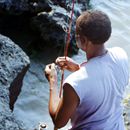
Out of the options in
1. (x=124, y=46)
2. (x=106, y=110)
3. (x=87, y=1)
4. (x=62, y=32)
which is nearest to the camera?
(x=106, y=110)

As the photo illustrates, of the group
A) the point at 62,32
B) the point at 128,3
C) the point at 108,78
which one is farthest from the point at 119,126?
the point at 128,3

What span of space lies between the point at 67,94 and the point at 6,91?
1.48 metres

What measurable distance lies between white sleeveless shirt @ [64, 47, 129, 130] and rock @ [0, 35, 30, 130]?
0.79m

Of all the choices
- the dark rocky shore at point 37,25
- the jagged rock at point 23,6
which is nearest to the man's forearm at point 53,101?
the dark rocky shore at point 37,25

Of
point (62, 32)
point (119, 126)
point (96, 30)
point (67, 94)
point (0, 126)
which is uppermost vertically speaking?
point (96, 30)

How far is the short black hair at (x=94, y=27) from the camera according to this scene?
336 cm

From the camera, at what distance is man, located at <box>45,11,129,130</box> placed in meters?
3.31

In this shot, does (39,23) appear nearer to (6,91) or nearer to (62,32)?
(62,32)

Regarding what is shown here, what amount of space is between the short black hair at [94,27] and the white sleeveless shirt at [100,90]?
0.19m

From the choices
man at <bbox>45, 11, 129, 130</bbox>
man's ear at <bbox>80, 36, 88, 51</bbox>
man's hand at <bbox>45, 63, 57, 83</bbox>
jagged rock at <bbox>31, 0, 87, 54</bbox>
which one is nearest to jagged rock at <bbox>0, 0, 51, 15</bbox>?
jagged rock at <bbox>31, 0, 87, 54</bbox>

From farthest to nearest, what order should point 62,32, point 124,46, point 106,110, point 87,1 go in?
point 87,1
point 124,46
point 62,32
point 106,110

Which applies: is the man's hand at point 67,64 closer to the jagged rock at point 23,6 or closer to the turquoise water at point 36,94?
the turquoise water at point 36,94

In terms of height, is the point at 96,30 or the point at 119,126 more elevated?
the point at 96,30

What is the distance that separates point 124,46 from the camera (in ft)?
30.9
